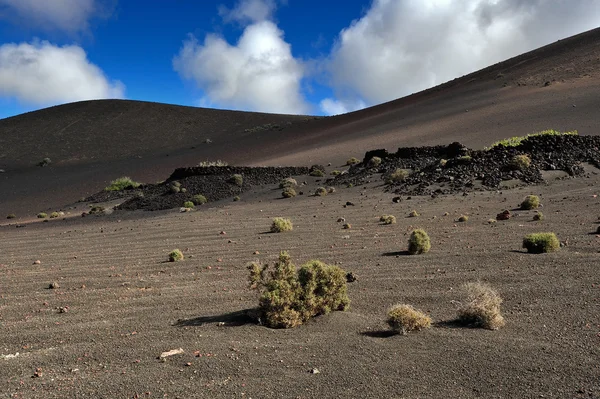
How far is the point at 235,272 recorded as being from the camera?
387 inches

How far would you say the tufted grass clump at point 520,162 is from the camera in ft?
67.4

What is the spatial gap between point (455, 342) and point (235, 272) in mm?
5168

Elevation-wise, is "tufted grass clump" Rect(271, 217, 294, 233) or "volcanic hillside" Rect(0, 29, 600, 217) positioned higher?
"volcanic hillside" Rect(0, 29, 600, 217)

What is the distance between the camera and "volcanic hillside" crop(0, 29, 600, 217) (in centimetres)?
3631

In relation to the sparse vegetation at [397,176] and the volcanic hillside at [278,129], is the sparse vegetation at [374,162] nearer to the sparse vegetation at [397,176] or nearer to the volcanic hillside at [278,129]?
the sparse vegetation at [397,176]

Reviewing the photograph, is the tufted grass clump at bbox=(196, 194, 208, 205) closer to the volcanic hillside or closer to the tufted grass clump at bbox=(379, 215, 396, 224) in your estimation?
the volcanic hillside

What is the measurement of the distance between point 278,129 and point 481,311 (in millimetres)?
61710

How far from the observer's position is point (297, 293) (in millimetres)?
6461

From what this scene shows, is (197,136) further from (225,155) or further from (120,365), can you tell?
A: (120,365)

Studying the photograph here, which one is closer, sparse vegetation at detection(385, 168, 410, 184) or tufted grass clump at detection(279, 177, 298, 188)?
sparse vegetation at detection(385, 168, 410, 184)

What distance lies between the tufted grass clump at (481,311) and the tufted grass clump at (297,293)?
1561mm

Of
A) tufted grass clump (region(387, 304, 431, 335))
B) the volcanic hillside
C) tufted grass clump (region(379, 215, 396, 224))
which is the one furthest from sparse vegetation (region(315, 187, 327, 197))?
tufted grass clump (region(387, 304, 431, 335))

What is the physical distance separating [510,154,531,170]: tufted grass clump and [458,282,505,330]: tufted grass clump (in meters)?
15.7

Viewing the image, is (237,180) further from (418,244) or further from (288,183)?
(418,244)
